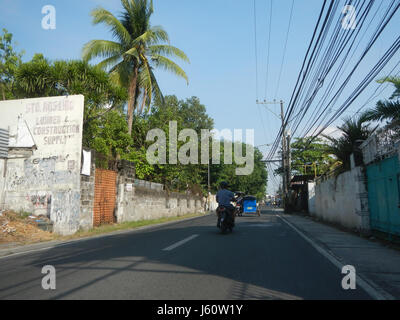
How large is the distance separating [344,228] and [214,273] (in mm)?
10981

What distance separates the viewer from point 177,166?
30.3 meters

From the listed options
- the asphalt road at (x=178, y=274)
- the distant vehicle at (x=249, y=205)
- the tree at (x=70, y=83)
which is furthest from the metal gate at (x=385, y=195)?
the distant vehicle at (x=249, y=205)

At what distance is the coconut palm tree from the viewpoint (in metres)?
20.4

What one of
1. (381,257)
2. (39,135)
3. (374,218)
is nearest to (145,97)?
(39,135)

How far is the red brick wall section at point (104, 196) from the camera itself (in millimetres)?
16297

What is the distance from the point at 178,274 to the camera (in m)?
5.70

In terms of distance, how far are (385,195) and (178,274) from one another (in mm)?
7466

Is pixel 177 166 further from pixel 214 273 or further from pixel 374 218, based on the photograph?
pixel 214 273

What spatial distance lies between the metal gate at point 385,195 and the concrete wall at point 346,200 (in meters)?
0.35

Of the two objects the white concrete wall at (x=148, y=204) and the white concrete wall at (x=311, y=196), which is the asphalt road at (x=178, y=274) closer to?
the white concrete wall at (x=148, y=204)

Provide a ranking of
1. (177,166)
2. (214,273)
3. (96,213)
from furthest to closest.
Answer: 1. (177,166)
2. (96,213)
3. (214,273)

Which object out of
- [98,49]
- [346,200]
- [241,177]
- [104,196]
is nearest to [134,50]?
[98,49]

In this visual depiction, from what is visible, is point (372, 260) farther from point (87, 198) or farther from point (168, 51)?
point (168, 51)

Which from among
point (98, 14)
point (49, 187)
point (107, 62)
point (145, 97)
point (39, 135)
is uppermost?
point (98, 14)
